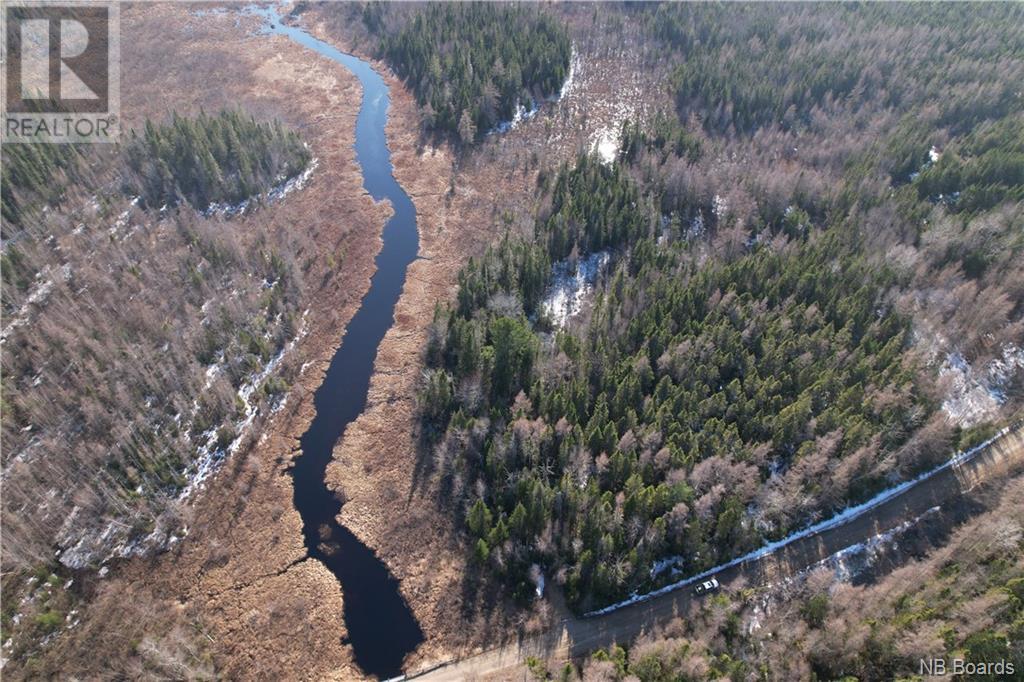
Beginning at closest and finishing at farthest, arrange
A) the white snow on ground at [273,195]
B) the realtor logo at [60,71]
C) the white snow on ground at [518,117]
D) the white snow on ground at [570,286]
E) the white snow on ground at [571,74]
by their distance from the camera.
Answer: the white snow on ground at [570,286] → the white snow on ground at [273,195] → the realtor logo at [60,71] → the white snow on ground at [518,117] → the white snow on ground at [571,74]

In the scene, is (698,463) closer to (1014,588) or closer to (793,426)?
(793,426)

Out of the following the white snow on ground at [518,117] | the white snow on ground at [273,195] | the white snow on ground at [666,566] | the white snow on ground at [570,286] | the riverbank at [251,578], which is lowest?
the white snow on ground at [666,566]

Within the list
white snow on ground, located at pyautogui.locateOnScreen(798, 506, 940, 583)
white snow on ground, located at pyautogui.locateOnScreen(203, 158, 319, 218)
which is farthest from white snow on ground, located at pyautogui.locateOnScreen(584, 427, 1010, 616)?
white snow on ground, located at pyautogui.locateOnScreen(203, 158, 319, 218)

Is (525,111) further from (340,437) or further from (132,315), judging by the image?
(340,437)

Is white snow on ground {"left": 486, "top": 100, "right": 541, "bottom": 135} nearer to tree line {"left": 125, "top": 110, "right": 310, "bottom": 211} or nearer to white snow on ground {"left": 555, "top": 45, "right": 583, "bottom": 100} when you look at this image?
white snow on ground {"left": 555, "top": 45, "right": 583, "bottom": 100}

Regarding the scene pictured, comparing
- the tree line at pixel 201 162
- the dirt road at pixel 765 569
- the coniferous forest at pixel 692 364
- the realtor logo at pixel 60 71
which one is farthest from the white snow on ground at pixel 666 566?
the realtor logo at pixel 60 71

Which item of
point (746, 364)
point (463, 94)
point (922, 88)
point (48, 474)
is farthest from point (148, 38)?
point (922, 88)

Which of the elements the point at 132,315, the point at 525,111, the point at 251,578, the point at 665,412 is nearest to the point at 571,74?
the point at 525,111

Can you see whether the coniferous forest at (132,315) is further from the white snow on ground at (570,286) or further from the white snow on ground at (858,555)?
the white snow on ground at (858,555)
